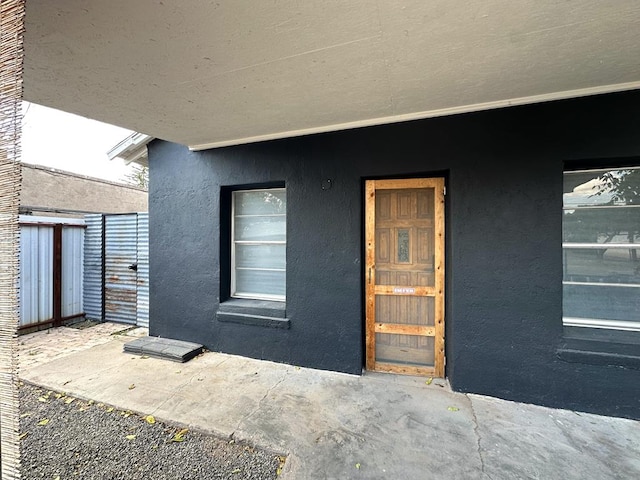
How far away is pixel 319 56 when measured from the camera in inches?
78.1

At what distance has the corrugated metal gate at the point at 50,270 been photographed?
4523 mm

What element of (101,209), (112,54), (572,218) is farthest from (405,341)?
(101,209)

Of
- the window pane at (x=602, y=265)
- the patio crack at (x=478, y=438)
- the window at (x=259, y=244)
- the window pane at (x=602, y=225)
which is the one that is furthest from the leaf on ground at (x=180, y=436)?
the window pane at (x=602, y=225)

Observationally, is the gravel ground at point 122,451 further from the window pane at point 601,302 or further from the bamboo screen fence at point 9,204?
the window pane at point 601,302

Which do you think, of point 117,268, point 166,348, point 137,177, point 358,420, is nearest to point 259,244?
point 166,348

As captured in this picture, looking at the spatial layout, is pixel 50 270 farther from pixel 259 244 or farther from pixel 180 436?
pixel 180 436

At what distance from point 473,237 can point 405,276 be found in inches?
32.2

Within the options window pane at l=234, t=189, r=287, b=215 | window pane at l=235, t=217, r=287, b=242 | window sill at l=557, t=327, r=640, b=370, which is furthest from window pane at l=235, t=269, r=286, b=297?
window sill at l=557, t=327, r=640, b=370

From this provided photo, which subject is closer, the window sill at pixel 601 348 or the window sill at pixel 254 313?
the window sill at pixel 601 348

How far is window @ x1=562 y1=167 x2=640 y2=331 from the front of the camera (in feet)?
8.49

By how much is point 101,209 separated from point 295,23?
971cm

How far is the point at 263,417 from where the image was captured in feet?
8.10

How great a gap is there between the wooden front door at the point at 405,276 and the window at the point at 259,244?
1.24 meters

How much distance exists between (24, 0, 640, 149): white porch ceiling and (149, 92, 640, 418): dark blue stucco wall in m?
0.30
